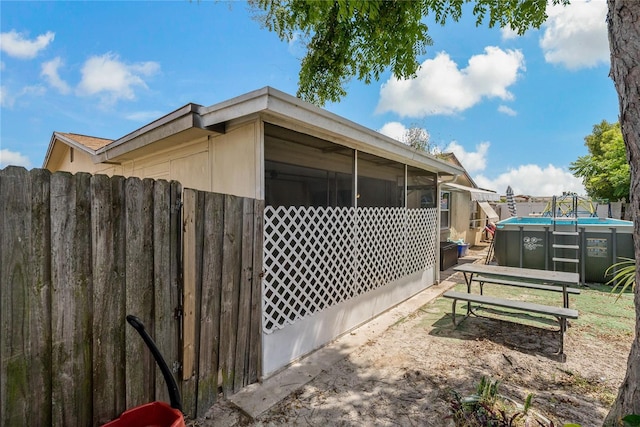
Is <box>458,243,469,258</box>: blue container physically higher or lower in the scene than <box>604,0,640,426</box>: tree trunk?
lower

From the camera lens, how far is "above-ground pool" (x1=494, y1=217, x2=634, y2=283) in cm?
651

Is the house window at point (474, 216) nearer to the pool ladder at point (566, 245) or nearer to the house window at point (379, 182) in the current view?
the pool ladder at point (566, 245)

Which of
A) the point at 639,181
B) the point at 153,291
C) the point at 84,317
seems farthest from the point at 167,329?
the point at 639,181

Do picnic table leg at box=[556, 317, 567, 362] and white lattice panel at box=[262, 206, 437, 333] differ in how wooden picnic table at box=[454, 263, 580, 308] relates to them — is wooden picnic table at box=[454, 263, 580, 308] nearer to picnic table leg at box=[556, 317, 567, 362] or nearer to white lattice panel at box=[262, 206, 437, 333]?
picnic table leg at box=[556, 317, 567, 362]

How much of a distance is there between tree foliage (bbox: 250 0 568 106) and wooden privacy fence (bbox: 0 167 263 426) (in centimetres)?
239

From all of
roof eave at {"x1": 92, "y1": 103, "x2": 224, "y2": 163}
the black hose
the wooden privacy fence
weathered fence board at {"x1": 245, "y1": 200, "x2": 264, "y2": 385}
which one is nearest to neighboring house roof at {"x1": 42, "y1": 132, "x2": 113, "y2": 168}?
roof eave at {"x1": 92, "y1": 103, "x2": 224, "y2": 163}

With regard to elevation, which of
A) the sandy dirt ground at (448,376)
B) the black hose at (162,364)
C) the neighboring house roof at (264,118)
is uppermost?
the neighboring house roof at (264,118)

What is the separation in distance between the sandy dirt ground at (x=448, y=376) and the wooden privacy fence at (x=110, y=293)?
0.74 m

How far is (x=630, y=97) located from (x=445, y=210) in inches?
424

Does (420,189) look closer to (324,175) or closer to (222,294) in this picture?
(324,175)

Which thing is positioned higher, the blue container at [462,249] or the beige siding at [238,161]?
the beige siding at [238,161]

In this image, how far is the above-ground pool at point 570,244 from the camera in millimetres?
6506

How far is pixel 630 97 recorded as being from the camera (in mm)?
1684

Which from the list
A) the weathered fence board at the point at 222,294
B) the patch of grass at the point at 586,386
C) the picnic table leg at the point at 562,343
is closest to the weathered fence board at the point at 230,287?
the weathered fence board at the point at 222,294
